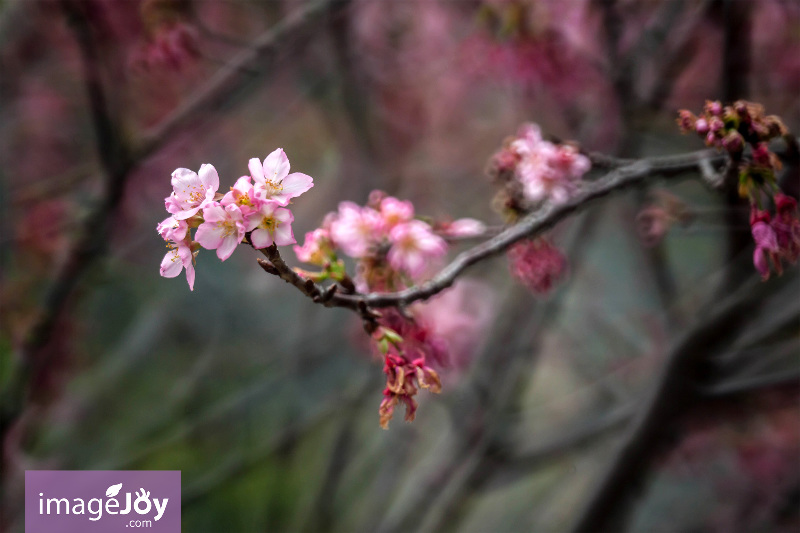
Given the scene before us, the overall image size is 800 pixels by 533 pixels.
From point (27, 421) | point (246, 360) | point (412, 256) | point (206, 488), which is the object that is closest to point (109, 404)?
point (246, 360)

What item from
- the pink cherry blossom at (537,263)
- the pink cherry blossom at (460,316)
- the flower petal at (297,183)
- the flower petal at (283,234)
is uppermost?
the pink cherry blossom at (460,316)

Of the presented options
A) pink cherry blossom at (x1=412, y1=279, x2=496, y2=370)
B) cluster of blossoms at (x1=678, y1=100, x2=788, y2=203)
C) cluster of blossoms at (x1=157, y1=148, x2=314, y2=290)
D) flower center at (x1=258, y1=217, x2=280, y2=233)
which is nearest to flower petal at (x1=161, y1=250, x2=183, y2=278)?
cluster of blossoms at (x1=157, y1=148, x2=314, y2=290)

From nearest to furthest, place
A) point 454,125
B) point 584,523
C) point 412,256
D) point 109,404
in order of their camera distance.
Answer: point 412,256
point 584,523
point 454,125
point 109,404

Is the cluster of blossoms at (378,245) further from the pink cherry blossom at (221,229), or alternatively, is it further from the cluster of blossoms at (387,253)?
the pink cherry blossom at (221,229)

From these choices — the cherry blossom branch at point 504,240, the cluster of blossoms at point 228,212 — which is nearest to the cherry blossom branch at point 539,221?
the cherry blossom branch at point 504,240

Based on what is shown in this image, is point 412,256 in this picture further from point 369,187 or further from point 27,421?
point 27,421

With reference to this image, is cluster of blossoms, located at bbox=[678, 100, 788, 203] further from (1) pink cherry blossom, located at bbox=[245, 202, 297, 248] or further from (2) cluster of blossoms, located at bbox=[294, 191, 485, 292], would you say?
(1) pink cherry blossom, located at bbox=[245, 202, 297, 248]
